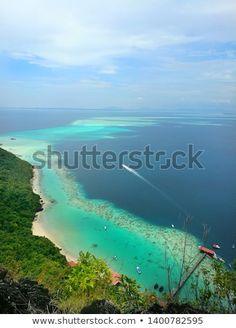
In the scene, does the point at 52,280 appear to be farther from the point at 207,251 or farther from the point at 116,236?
the point at 116,236

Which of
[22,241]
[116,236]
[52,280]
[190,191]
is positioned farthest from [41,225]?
[190,191]

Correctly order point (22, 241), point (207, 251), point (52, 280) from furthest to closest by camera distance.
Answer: point (22, 241) < point (207, 251) < point (52, 280)

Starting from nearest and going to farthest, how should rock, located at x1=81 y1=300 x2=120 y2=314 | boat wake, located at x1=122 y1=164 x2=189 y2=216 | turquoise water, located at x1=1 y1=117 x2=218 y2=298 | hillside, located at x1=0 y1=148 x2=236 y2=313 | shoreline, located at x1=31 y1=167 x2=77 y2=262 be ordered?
rock, located at x1=81 y1=300 x2=120 y2=314 < hillside, located at x1=0 y1=148 x2=236 y2=313 < turquoise water, located at x1=1 y1=117 x2=218 y2=298 < shoreline, located at x1=31 y1=167 x2=77 y2=262 < boat wake, located at x1=122 y1=164 x2=189 y2=216

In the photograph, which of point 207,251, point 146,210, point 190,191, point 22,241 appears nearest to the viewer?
point 207,251

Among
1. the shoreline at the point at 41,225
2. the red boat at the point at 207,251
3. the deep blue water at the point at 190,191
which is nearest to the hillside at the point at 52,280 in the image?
the shoreline at the point at 41,225

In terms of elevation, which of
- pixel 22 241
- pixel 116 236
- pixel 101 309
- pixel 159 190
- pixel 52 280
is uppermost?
pixel 101 309

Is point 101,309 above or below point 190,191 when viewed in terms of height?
above

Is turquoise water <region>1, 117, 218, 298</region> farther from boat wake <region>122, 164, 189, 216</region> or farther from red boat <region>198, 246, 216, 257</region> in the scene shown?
boat wake <region>122, 164, 189, 216</region>

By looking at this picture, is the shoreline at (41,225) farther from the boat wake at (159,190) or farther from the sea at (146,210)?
the boat wake at (159,190)

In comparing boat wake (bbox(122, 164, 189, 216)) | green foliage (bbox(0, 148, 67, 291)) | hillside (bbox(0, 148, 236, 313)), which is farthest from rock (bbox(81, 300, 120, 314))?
boat wake (bbox(122, 164, 189, 216))

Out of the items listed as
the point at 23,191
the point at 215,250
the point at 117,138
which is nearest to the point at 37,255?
the point at 215,250
